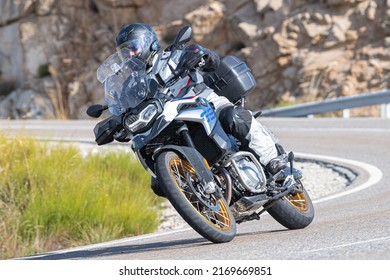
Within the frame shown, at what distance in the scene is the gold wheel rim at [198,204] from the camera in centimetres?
724

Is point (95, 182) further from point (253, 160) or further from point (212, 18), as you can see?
point (212, 18)

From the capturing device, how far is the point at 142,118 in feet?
23.9

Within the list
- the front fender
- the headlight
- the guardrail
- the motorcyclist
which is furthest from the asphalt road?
the guardrail

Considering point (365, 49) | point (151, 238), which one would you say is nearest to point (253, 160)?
point (151, 238)

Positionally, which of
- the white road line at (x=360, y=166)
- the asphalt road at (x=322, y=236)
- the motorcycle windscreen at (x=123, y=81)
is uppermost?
the motorcycle windscreen at (x=123, y=81)

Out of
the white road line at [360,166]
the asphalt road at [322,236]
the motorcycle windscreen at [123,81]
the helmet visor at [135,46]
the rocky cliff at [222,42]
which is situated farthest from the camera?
the rocky cliff at [222,42]

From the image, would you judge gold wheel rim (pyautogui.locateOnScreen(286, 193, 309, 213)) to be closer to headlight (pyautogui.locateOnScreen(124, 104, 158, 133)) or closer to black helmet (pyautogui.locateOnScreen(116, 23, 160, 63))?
headlight (pyautogui.locateOnScreen(124, 104, 158, 133))

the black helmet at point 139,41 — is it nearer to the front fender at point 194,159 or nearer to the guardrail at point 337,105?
the front fender at point 194,159

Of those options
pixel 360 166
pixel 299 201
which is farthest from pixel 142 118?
pixel 360 166

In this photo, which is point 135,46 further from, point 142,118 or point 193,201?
point 193,201

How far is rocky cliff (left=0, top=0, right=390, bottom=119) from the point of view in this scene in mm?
24891

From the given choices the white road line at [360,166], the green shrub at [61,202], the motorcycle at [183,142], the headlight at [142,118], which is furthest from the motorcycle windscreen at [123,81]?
the white road line at [360,166]

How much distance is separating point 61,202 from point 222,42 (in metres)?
16.6

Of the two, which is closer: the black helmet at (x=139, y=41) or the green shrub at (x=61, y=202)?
the black helmet at (x=139, y=41)
